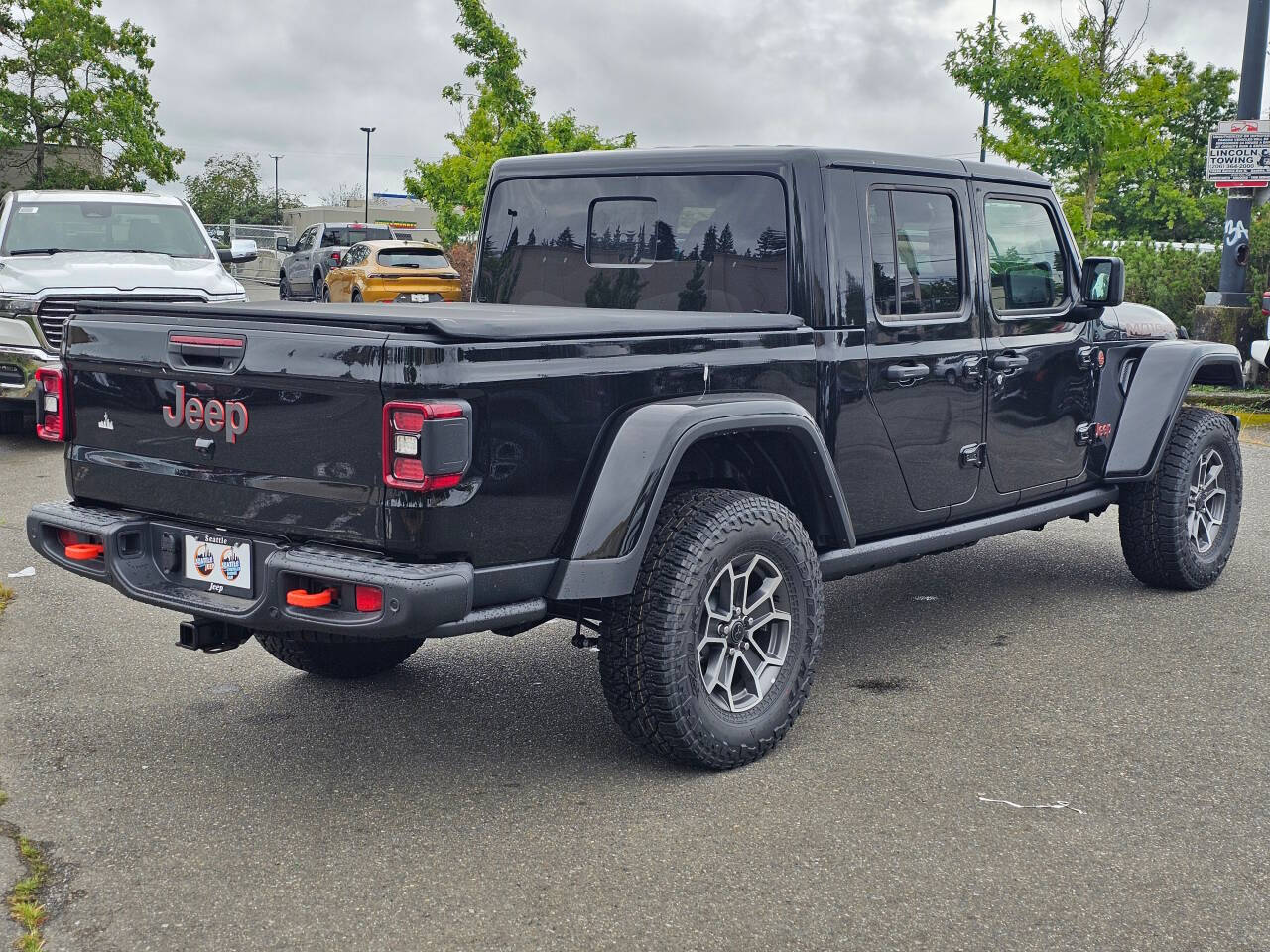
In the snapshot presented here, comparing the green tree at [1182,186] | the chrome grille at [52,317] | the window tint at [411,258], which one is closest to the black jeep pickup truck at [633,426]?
the chrome grille at [52,317]

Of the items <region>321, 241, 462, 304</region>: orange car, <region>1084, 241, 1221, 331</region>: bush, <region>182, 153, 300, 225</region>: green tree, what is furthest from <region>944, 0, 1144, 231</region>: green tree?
<region>182, 153, 300, 225</region>: green tree

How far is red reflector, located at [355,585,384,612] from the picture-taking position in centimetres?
343

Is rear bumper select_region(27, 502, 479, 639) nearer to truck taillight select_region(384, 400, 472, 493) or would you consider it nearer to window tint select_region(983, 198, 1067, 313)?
truck taillight select_region(384, 400, 472, 493)

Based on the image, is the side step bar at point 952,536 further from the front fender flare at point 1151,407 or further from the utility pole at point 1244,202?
the utility pole at point 1244,202

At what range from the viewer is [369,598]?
347cm

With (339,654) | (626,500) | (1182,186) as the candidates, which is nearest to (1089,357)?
(626,500)

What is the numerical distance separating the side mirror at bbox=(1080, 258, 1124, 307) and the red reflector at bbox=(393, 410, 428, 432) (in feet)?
11.2

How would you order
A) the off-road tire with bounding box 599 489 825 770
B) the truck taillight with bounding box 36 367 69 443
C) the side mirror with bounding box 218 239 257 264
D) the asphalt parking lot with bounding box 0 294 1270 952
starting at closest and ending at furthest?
the asphalt parking lot with bounding box 0 294 1270 952
the off-road tire with bounding box 599 489 825 770
the truck taillight with bounding box 36 367 69 443
the side mirror with bounding box 218 239 257 264

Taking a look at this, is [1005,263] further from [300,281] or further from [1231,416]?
[300,281]

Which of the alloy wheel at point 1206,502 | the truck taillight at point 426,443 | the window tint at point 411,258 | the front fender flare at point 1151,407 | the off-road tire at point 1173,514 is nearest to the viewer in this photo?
the truck taillight at point 426,443

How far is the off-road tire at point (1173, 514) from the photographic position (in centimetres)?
620

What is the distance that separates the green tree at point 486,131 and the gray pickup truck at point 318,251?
1.62 metres

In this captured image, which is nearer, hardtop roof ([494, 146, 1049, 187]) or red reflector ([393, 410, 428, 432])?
red reflector ([393, 410, 428, 432])

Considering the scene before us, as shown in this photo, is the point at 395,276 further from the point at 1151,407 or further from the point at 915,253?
the point at 915,253
